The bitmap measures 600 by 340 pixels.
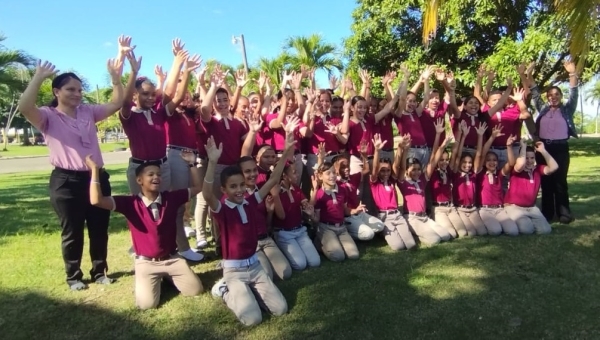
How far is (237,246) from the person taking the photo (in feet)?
14.5

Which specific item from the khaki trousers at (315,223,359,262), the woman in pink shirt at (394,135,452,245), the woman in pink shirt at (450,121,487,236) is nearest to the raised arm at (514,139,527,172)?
the woman in pink shirt at (450,121,487,236)

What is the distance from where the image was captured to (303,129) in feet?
20.9

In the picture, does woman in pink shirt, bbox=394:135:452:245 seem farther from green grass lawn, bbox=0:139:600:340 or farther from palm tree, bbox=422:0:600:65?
palm tree, bbox=422:0:600:65

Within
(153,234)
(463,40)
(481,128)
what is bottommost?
(153,234)

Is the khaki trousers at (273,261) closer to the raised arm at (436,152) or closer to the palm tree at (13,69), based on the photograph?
the raised arm at (436,152)

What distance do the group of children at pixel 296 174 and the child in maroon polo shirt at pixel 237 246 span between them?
0.04 feet

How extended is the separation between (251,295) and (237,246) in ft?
1.68

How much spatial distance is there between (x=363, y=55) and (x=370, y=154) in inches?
439

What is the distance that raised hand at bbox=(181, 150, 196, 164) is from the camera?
508cm

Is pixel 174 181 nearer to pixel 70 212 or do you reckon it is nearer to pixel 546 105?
pixel 70 212

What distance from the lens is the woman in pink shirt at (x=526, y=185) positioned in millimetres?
6445

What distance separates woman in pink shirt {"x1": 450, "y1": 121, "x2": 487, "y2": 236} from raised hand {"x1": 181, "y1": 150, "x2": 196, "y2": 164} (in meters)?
3.67

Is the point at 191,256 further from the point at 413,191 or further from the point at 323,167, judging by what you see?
the point at 413,191

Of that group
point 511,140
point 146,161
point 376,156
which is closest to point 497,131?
point 511,140
